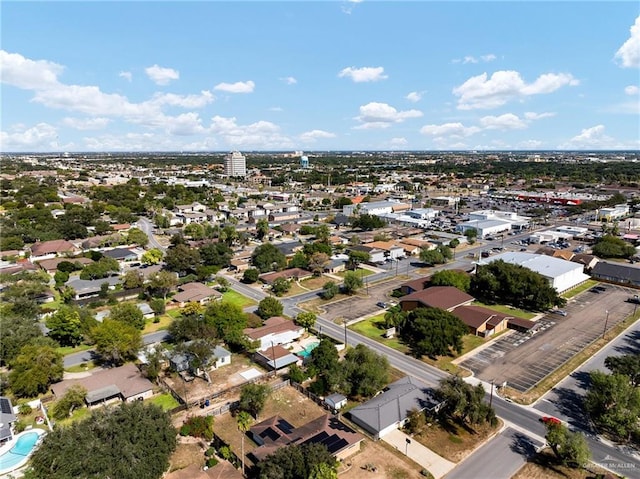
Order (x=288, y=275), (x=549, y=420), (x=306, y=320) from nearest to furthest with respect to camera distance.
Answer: (x=549, y=420)
(x=306, y=320)
(x=288, y=275)

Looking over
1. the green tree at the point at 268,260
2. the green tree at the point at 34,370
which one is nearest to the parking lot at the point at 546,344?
the green tree at the point at 268,260

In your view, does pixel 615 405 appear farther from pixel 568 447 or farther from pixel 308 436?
pixel 308 436

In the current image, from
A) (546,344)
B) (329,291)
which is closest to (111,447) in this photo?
(329,291)

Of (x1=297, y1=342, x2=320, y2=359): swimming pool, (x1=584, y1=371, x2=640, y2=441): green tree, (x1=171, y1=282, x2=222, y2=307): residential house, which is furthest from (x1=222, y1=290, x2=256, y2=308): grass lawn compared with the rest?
(x1=584, y1=371, x2=640, y2=441): green tree

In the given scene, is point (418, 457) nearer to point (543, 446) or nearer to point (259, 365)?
point (543, 446)

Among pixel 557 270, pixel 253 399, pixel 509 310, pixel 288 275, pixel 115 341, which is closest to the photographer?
pixel 253 399

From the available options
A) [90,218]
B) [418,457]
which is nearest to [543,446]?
[418,457]
